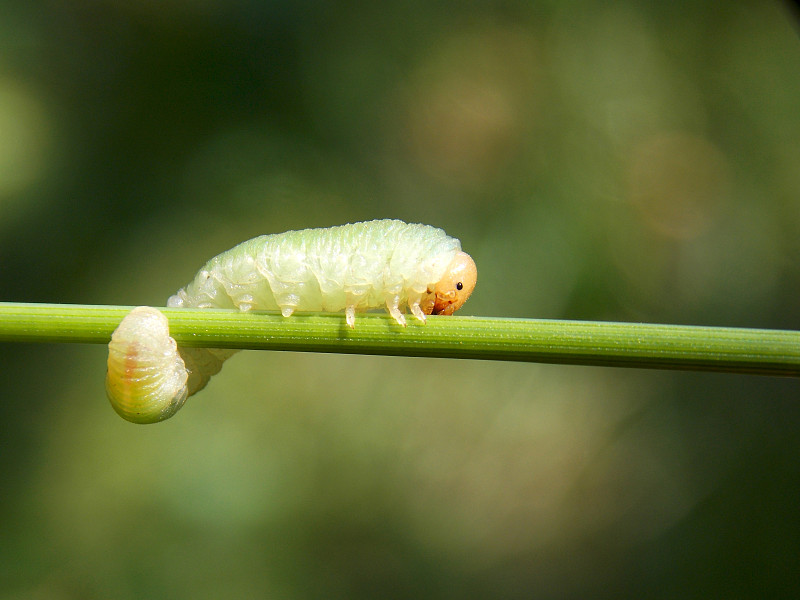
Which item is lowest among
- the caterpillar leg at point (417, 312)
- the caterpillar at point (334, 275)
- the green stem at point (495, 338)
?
the green stem at point (495, 338)

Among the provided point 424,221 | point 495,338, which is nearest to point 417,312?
point 495,338

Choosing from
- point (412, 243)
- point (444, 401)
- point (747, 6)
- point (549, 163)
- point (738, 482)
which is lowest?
point (738, 482)

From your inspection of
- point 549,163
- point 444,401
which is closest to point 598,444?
point 444,401

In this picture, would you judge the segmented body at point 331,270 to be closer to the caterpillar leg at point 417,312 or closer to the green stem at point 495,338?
the caterpillar leg at point 417,312

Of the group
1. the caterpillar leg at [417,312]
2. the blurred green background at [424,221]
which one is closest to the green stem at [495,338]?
the caterpillar leg at [417,312]

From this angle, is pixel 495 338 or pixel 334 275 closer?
pixel 495 338

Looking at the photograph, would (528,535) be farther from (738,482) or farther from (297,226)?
(297,226)

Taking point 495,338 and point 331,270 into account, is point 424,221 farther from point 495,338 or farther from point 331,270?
point 495,338
